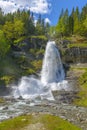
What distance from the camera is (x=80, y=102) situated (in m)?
64.9

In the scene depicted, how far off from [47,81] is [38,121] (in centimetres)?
5070

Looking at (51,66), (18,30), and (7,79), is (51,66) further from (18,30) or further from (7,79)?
(18,30)

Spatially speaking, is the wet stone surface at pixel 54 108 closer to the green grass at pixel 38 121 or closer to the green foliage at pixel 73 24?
the green grass at pixel 38 121

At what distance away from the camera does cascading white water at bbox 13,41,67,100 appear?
247 feet

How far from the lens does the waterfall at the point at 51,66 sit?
9202 cm

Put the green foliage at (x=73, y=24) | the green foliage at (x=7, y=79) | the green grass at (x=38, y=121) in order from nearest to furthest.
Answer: the green grass at (x=38, y=121)
the green foliage at (x=7, y=79)
the green foliage at (x=73, y=24)

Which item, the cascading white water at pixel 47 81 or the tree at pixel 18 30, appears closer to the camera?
the cascading white water at pixel 47 81

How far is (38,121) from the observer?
39719 millimetres

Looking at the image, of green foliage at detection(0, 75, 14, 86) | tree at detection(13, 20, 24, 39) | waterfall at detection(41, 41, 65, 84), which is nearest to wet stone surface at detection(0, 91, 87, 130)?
green foliage at detection(0, 75, 14, 86)

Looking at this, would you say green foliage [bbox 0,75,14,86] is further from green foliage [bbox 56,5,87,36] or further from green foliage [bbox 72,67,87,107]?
green foliage [bbox 56,5,87,36]

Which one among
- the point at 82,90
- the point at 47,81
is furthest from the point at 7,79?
the point at 82,90

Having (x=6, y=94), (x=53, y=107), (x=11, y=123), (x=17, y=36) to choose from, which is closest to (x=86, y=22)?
(x=17, y=36)

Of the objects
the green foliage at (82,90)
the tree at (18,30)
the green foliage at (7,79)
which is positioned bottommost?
the green foliage at (82,90)

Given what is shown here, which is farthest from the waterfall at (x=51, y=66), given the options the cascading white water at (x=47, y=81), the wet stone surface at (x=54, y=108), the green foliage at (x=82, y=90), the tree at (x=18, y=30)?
the wet stone surface at (x=54, y=108)
